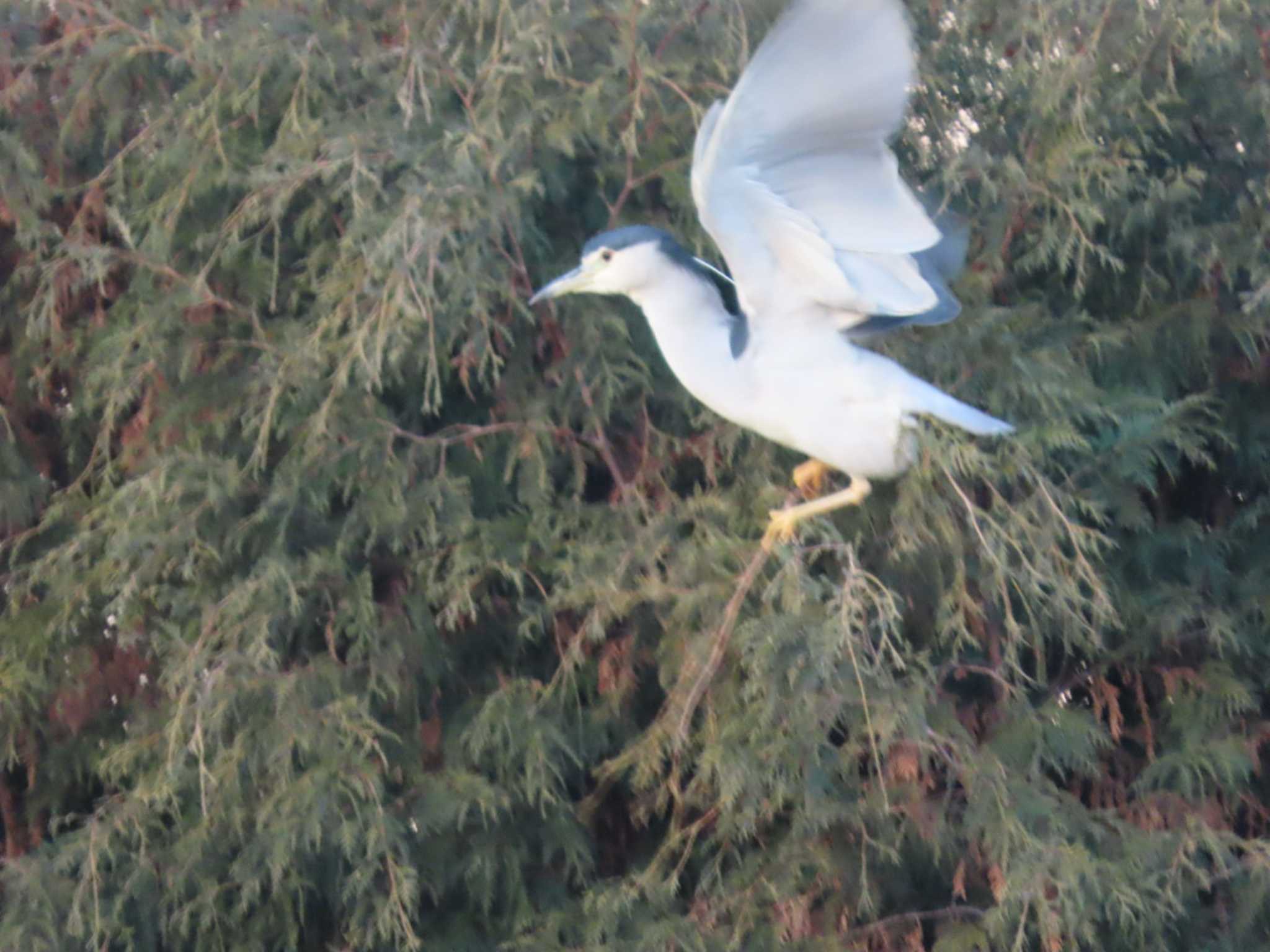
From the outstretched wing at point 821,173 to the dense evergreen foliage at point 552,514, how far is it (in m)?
0.37

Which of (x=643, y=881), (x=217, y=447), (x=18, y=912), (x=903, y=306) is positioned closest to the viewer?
(x=903, y=306)

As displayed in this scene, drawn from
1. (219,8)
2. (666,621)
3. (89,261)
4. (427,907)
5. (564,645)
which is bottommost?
(427,907)

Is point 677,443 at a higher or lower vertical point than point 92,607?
higher

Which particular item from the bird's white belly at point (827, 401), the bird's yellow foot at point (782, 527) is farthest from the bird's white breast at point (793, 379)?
the bird's yellow foot at point (782, 527)

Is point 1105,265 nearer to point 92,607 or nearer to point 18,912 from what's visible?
point 92,607

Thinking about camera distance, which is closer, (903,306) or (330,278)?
(903,306)

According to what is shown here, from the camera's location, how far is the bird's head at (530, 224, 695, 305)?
2.08 meters

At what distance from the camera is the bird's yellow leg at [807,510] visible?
2.12 meters

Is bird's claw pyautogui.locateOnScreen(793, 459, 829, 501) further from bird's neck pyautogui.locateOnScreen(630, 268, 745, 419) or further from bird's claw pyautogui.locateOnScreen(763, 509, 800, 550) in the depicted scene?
bird's neck pyautogui.locateOnScreen(630, 268, 745, 419)

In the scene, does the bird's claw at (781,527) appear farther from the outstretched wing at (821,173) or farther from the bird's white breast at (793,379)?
the outstretched wing at (821,173)

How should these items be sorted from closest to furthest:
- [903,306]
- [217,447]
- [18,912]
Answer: [903,306], [18,912], [217,447]

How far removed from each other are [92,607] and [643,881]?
1.18m

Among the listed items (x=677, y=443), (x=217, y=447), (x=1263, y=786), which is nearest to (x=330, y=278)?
(x=217, y=447)

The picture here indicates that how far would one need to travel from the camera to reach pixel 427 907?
8.80 feet
